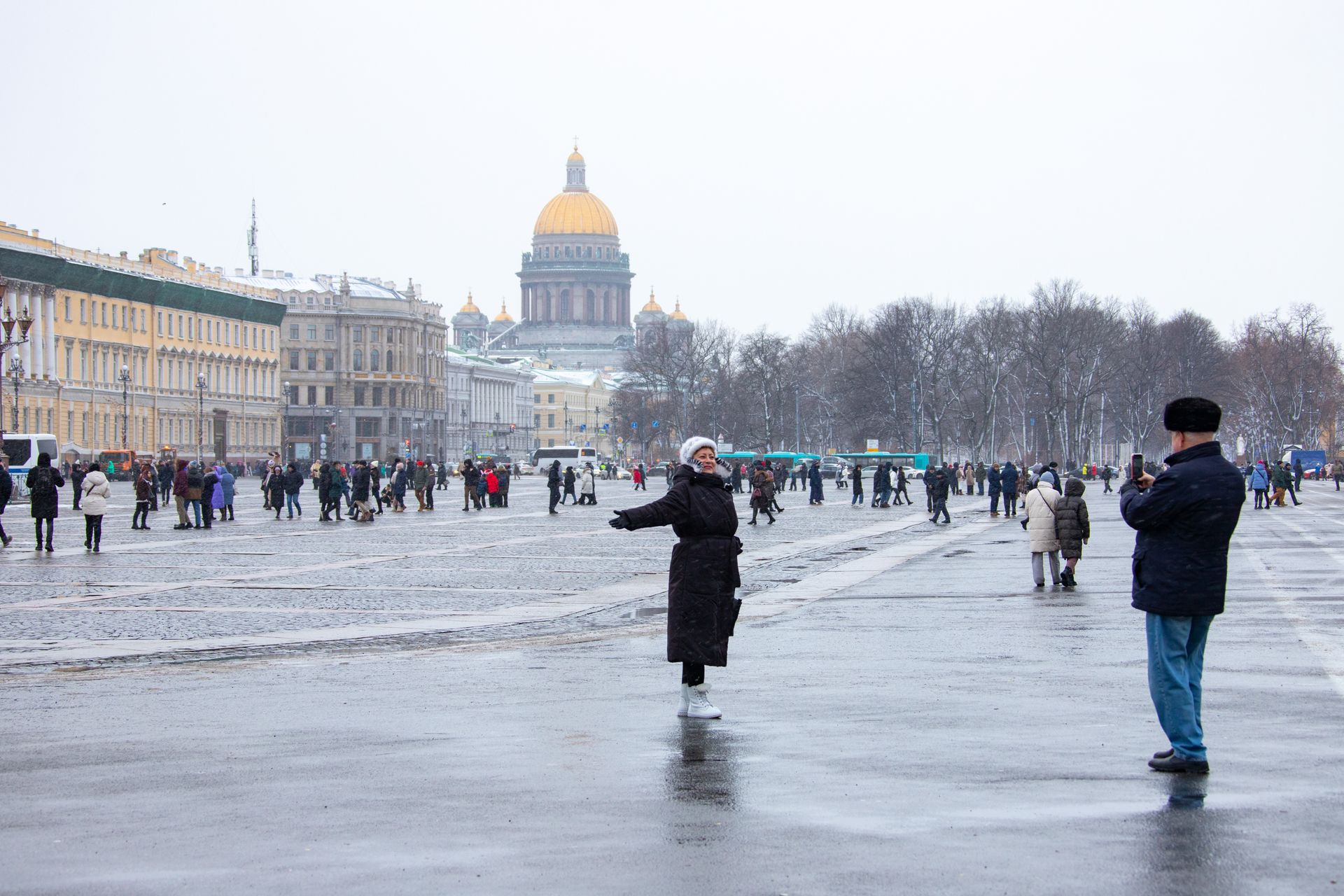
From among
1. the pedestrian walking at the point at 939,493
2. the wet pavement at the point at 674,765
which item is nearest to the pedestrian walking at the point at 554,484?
the pedestrian walking at the point at 939,493

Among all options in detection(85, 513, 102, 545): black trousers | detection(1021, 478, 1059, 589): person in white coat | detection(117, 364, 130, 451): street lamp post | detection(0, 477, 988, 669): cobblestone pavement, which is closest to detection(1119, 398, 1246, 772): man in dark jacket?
detection(0, 477, 988, 669): cobblestone pavement

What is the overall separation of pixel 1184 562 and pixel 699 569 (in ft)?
9.25

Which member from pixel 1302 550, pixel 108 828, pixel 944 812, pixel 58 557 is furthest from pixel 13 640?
pixel 1302 550

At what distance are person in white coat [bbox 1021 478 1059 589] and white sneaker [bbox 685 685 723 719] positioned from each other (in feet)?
34.2

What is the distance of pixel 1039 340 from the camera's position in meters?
113

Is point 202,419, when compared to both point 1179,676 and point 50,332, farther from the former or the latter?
point 1179,676


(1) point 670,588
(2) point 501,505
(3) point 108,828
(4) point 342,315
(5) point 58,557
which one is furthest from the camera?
(4) point 342,315

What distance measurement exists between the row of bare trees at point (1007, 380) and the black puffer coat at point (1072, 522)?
7785 cm

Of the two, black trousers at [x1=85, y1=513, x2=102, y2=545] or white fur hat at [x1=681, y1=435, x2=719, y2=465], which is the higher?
white fur hat at [x1=681, y1=435, x2=719, y2=465]

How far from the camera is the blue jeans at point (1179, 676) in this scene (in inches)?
331

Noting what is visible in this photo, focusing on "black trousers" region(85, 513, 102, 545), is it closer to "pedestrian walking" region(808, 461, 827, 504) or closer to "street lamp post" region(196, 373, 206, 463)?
"pedestrian walking" region(808, 461, 827, 504)

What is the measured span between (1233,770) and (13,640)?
10.3 metres

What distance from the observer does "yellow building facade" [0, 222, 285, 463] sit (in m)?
95.4

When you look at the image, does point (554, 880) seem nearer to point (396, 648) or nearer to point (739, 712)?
point (739, 712)
